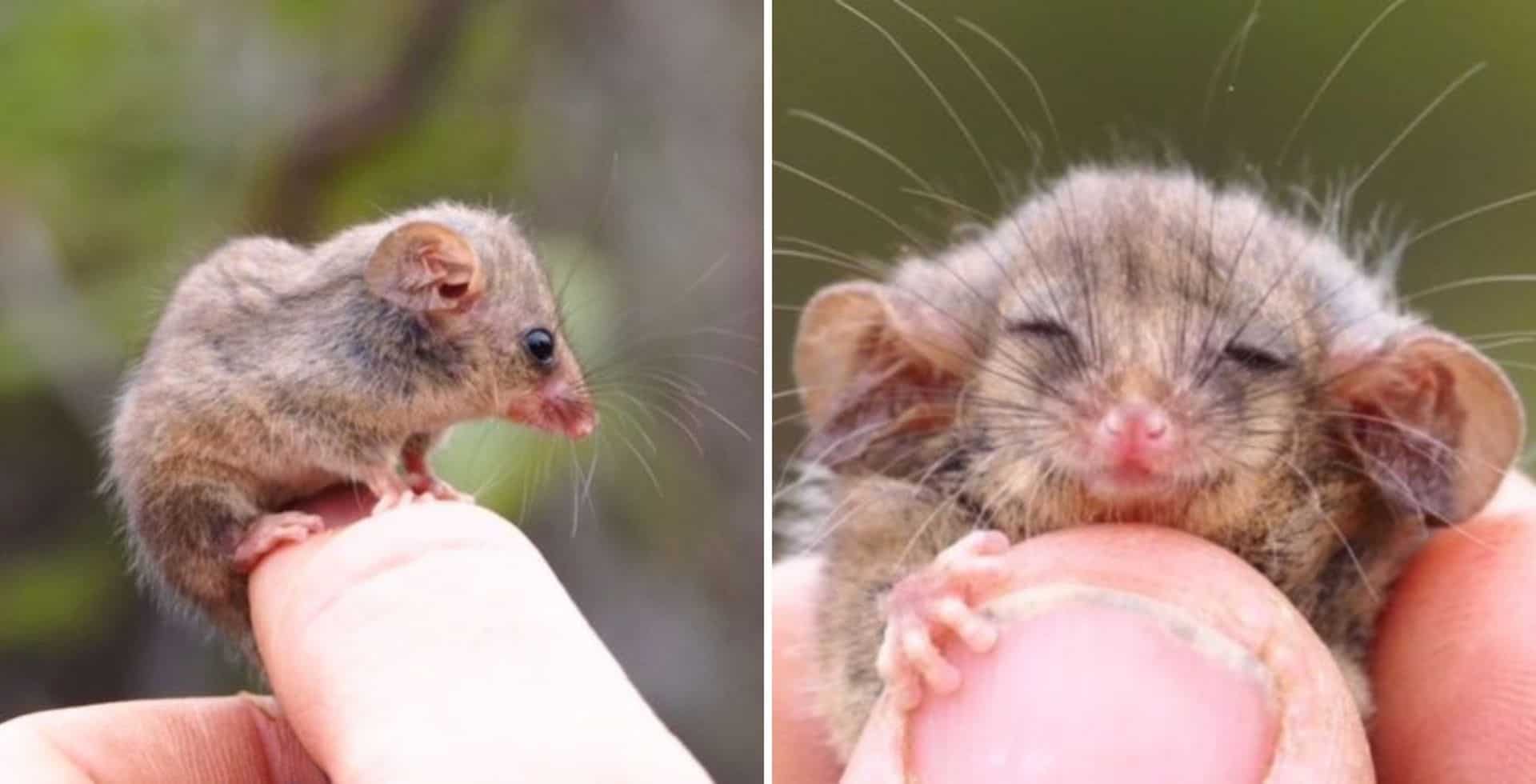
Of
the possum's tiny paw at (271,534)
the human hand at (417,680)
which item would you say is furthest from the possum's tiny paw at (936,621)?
the possum's tiny paw at (271,534)

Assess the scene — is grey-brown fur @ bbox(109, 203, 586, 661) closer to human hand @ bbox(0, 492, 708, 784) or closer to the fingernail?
human hand @ bbox(0, 492, 708, 784)

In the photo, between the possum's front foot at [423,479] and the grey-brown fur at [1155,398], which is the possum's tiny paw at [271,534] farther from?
the grey-brown fur at [1155,398]

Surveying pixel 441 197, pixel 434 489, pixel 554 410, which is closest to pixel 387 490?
pixel 434 489

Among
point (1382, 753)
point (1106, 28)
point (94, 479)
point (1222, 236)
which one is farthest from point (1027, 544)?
point (94, 479)

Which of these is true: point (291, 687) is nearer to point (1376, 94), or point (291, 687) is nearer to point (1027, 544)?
point (1027, 544)

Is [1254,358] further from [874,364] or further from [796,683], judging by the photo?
[796,683]
